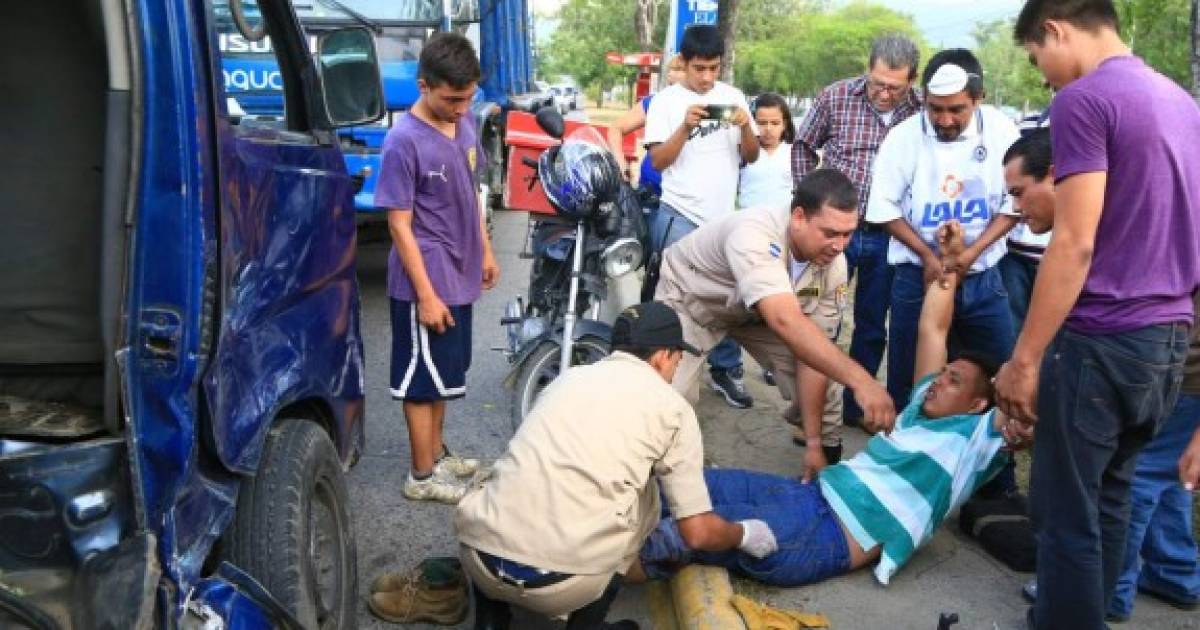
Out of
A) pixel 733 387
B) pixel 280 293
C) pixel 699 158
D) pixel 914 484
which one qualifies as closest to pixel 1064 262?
pixel 914 484

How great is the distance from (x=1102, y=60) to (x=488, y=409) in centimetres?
348

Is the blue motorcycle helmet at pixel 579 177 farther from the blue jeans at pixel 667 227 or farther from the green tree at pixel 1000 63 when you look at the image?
the green tree at pixel 1000 63

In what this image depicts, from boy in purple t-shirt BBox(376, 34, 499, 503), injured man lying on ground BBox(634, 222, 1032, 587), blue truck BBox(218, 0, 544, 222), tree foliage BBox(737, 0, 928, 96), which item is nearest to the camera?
injured man lying on ground BBox(634, 222, 1032, 587)

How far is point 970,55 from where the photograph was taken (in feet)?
14.6

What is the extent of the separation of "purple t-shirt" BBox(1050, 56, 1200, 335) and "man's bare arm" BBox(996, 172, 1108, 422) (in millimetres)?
44

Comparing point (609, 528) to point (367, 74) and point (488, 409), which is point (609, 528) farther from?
point (488, 409)

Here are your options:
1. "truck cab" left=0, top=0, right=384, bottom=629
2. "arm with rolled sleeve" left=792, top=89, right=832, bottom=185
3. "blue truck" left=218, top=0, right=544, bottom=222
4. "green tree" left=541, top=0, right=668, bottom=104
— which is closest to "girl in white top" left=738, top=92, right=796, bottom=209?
"arm with rolled sleeve" left=792, top=89, right=832, bottom=185

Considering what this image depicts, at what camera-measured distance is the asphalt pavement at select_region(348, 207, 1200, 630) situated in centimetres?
331

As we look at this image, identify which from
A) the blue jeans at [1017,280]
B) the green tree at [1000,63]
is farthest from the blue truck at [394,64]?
the green tree at [1000,63]

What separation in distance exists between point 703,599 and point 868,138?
2762 millimetres

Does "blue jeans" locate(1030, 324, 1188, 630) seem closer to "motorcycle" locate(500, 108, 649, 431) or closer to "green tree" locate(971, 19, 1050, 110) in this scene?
"motorcycle" locate(500, 108, 649, 431)

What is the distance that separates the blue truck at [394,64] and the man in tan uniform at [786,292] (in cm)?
146

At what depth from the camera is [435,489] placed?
4.03m

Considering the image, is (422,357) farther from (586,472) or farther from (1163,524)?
(1163,524)
